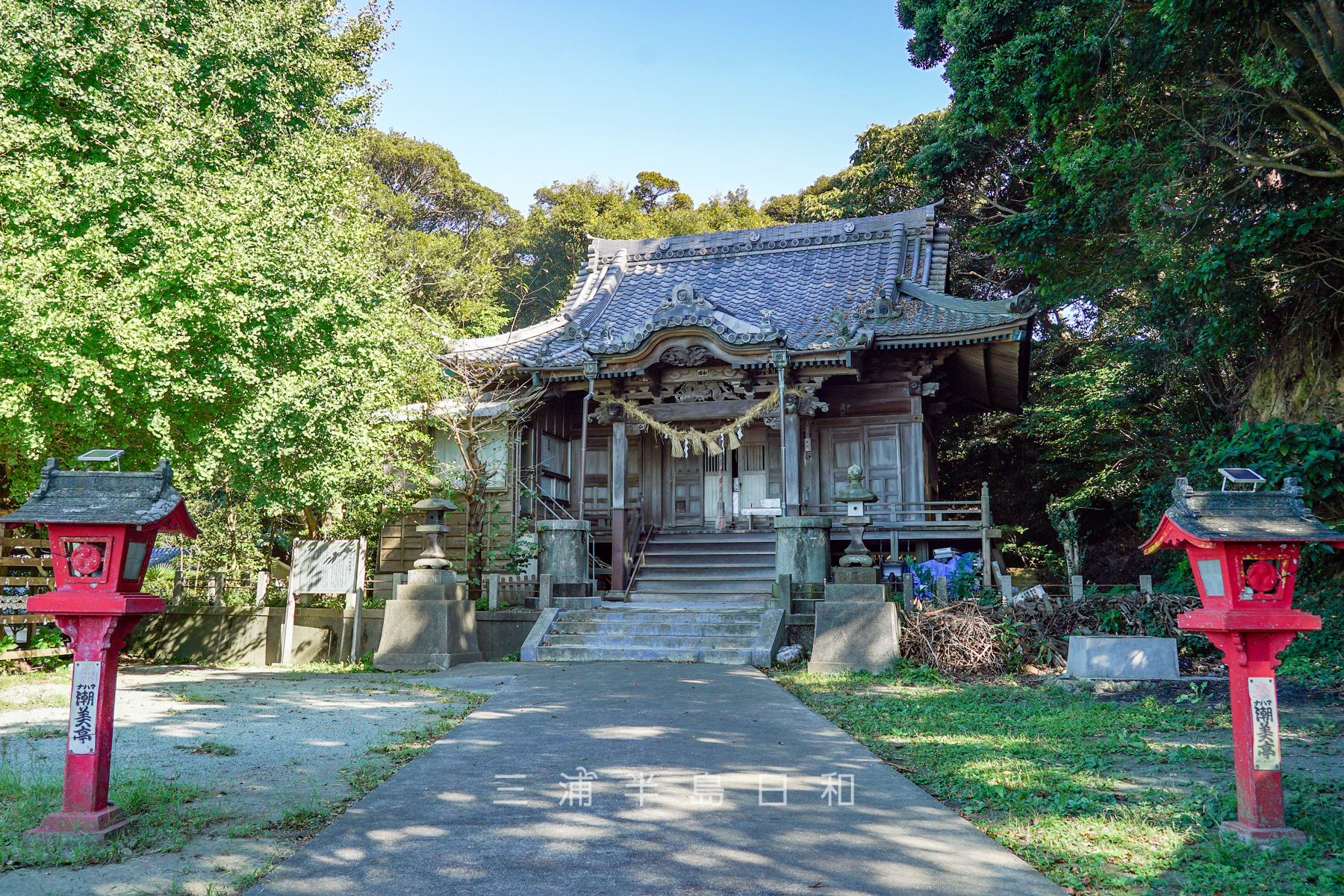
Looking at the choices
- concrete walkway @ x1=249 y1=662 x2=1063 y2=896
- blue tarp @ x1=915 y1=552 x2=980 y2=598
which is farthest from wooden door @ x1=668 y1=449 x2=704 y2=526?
concrete walkway @ x1=249 y1=662 x2=1063 y2=896

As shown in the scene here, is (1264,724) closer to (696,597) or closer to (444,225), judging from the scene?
(696,597)

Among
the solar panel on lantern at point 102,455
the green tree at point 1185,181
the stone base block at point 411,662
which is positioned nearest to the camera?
the solar panel on lantern at point 102,455

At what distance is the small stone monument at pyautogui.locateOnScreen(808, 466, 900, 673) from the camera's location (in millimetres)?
10117

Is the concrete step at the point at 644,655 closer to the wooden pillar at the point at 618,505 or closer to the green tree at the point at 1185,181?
the wooden pillar at the point at 618,505

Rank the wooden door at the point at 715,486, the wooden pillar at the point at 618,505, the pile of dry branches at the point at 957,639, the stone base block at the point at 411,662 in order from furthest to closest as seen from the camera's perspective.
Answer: the wooden door at the point at 715,486
the wooden pillar at the point at 618,505
the stone base block at the point at 411,662
the pile of dry branches at the point at 957,639

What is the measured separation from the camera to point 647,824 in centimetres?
419

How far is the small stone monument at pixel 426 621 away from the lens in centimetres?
1095

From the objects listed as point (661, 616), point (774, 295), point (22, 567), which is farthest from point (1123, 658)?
point (22, 567)

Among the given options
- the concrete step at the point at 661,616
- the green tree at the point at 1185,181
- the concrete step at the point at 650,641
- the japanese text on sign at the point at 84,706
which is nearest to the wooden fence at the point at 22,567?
the concrete step at the point at 650,641

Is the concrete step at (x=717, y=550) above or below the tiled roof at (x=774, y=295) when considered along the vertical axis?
below

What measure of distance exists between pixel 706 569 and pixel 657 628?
2919 millimetres

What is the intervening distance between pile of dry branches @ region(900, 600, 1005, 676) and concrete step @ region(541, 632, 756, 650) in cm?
217

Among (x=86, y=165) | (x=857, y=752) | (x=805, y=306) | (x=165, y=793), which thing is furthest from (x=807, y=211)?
(x=165, y=793)

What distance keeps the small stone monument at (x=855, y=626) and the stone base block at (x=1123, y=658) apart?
6.81 ft
